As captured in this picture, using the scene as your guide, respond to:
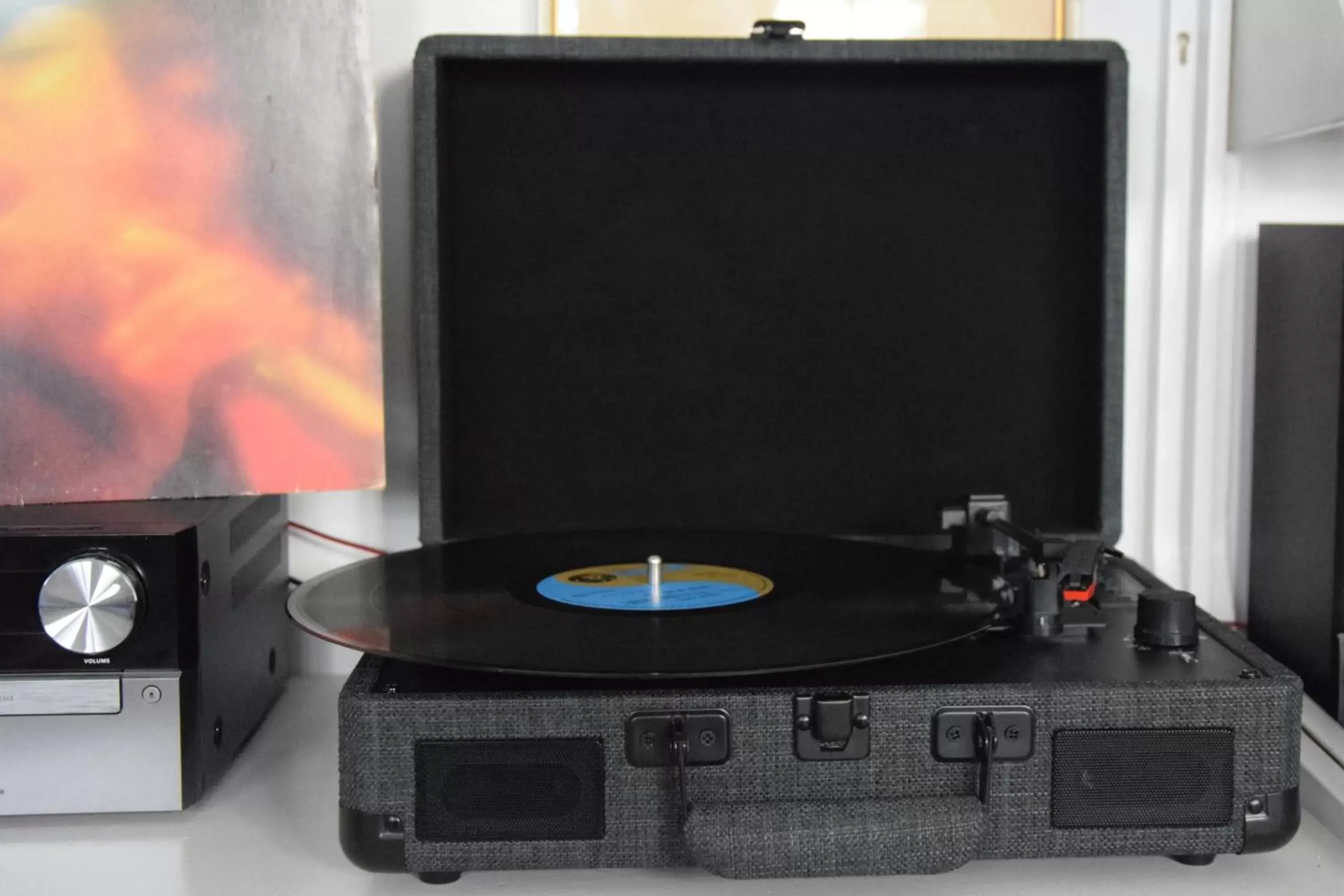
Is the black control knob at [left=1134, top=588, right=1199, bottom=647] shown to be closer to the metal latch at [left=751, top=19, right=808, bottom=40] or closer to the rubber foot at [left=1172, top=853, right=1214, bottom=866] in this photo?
the rubber foot at [left=1172, top=853, right=1214, bottom=866]

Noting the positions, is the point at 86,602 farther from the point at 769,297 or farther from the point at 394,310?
the point at 769,297

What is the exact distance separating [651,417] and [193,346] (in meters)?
0.42

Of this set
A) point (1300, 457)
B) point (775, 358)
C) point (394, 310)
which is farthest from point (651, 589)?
point (1300, 457)

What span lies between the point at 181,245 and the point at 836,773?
0.72 metres

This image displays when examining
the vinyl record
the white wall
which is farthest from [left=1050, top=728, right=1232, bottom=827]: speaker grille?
the white wall

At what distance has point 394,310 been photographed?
1.36 meters

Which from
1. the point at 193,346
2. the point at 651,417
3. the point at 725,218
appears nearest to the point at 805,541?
the point at 651,417

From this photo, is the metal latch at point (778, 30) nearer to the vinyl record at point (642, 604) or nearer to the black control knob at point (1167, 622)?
the vinyl record at point (642, 604)

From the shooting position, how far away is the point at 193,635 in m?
0.97

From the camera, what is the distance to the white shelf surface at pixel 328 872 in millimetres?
894

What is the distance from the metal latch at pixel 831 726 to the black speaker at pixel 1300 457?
0.51 metres

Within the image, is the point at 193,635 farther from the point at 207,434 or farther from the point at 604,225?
the point at 604,225

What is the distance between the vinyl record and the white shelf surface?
164 millimetres

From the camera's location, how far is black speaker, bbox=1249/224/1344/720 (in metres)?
1.16
